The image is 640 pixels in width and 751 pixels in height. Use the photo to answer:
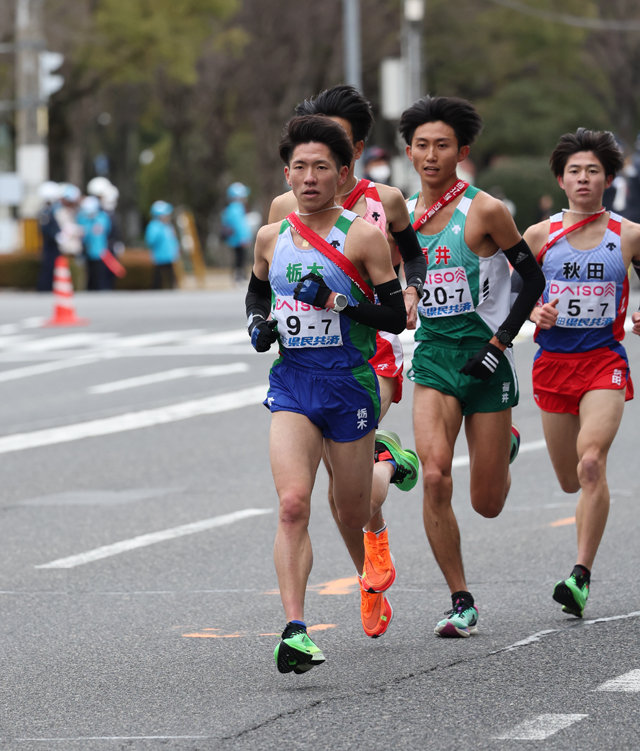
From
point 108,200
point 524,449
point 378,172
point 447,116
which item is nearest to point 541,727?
point 447,116

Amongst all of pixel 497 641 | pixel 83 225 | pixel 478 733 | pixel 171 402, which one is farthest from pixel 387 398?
pixel 83 225

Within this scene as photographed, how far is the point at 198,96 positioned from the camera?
163 feet

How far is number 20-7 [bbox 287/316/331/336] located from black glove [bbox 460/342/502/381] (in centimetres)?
87

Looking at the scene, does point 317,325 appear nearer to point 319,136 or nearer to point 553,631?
point 319,136

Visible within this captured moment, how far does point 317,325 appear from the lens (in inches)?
241

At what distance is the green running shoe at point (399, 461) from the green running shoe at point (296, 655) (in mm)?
1347

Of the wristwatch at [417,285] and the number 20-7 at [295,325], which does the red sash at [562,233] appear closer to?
the wristwatch at [417,285]

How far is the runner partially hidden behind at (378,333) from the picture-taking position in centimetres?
668

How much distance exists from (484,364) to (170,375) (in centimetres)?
1079

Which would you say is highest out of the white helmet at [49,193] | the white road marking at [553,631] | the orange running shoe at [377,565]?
the white helmet at [49,193]

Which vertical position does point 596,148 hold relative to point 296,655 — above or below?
above

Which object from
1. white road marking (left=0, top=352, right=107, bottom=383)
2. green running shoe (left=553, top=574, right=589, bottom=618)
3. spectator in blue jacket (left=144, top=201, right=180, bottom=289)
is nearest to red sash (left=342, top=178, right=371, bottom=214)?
green running shoe (left=553, top=574, right=589, bottom=618)

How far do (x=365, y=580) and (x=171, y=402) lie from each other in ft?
29.0

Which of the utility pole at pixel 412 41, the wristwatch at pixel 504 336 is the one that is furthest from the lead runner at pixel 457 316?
the utility pole at pixel 412 41
